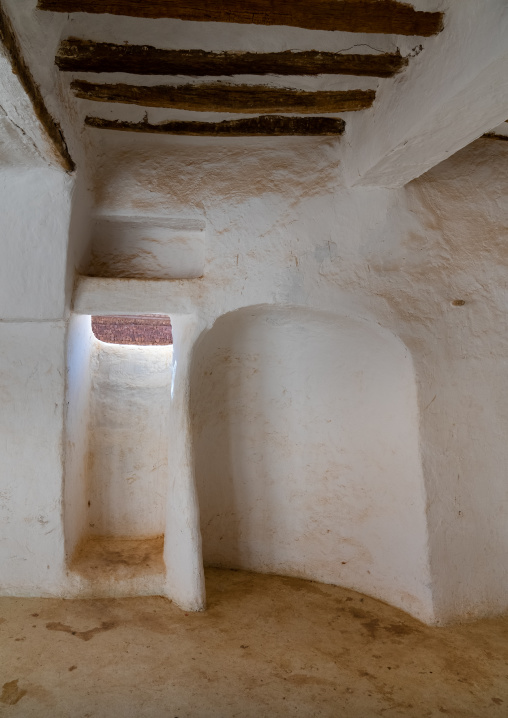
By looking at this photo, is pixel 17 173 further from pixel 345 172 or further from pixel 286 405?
pixel 286 405

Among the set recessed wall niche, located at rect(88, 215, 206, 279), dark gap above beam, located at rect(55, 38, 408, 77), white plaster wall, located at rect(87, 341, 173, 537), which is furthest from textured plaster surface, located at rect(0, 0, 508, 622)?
dark gap above beam, located at rect(55, 38, 408, 77)

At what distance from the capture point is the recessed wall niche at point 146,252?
3424mm

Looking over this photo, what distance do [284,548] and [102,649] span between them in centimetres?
136

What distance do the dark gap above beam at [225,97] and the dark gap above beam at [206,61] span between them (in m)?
0.19

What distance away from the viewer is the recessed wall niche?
3424mm

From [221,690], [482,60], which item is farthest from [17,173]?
[221,690]

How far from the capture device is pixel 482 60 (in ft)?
5.98

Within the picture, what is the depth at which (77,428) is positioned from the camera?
3484 millimetres

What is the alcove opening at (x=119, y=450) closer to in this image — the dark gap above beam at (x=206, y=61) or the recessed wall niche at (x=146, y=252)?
the recessed wall niche at (x=146, y=252)

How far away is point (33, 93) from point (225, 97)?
91 centimetres

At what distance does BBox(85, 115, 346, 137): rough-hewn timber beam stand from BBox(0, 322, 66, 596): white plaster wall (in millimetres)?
1210

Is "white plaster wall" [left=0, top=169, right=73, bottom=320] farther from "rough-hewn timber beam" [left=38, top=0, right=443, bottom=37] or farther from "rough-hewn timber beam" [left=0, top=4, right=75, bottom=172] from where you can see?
"rough-hewn timber beam" [left=38, top=0, right=443, bottom=37]

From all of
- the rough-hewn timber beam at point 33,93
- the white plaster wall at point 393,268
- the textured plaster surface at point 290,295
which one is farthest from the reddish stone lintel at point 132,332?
the rough-hewn timber beam at point 33,93

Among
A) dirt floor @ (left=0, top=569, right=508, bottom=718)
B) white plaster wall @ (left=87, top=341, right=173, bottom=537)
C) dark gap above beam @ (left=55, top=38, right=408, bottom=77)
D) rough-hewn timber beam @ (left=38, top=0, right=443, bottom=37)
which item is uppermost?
dark gap above beam @ (left=55, top=38, right=408, bottom=77)
